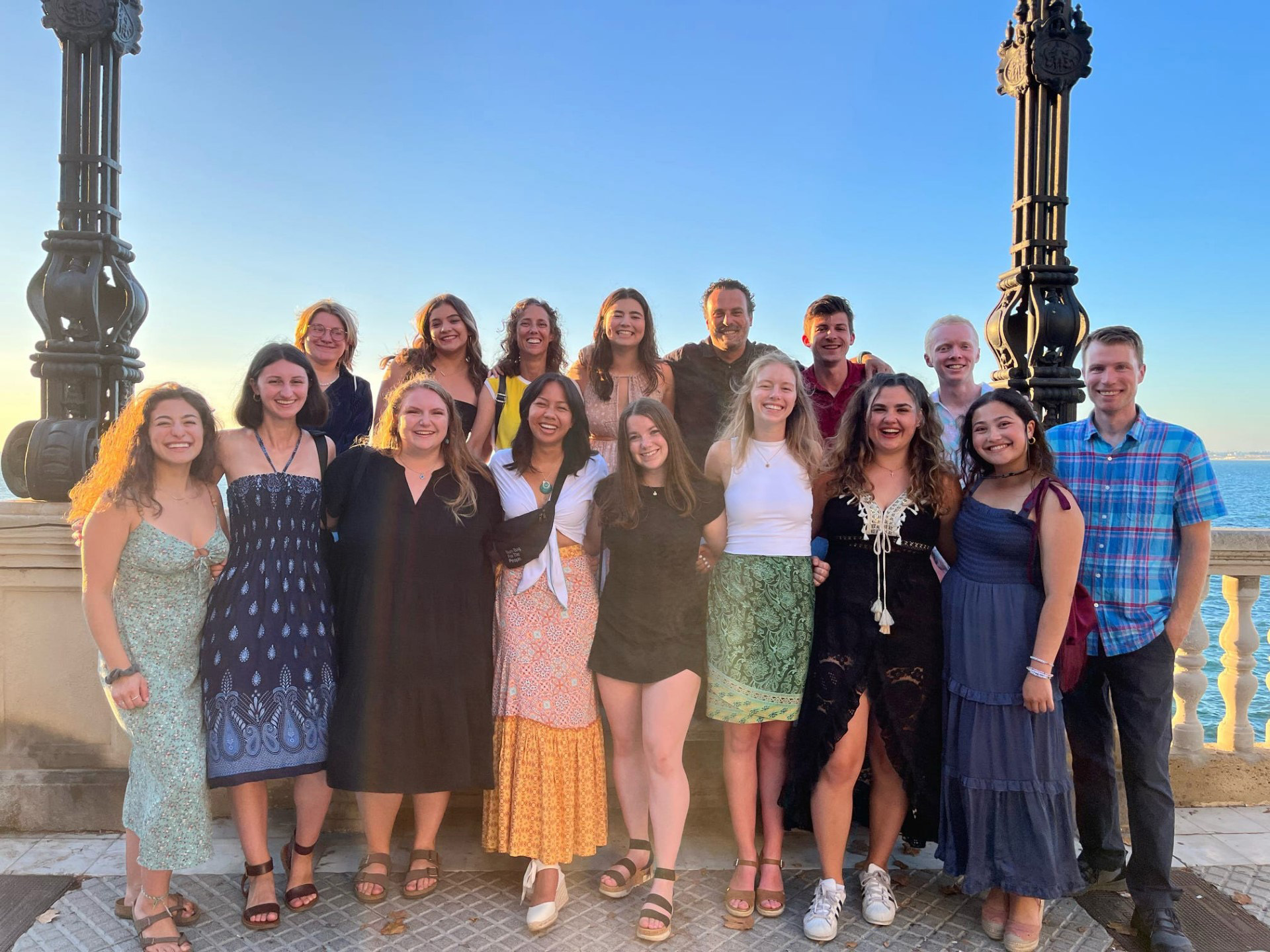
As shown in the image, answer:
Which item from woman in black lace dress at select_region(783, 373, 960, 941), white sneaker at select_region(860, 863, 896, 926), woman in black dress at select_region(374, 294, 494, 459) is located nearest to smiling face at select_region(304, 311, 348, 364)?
woman in black dress at select_region(374, 294, 494, 459)

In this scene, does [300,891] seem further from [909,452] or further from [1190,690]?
[1190,690]

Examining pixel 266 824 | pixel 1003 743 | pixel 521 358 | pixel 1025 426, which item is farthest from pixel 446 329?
pixel 1003 743

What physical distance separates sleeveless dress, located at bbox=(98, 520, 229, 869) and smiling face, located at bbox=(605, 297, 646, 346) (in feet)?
6.55

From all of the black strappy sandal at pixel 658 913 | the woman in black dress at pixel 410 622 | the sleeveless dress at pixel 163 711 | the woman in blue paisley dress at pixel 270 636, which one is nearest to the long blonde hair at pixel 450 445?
the woman in black dress at pixel 410 622

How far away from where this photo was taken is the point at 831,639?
9.84 ft

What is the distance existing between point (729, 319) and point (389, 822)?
2706mm

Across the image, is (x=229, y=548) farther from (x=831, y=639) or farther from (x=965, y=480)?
(x=965, y=480)

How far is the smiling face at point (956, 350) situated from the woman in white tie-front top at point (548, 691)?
1741 mm

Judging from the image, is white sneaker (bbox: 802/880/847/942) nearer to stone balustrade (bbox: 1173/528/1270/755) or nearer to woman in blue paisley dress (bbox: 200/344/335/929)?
woman in blue paisley dress (bbox: 200/344/335/929)

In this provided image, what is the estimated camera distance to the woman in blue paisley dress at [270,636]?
2828 millimetres

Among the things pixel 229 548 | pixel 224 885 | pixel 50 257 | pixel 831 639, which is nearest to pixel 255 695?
pixel 229 548

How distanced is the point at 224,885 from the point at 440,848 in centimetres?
85

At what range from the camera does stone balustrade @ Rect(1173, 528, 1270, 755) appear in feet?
12.7

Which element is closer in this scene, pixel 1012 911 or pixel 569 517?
pixel 1012 911
